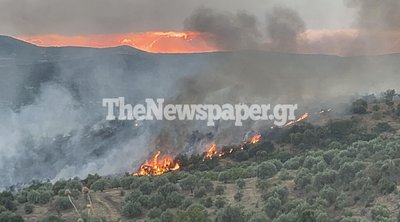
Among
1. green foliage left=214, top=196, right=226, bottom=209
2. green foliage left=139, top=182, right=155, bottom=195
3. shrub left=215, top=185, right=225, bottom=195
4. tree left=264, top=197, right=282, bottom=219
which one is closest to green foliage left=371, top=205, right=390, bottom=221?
tree left=264, top=197, right=282, bottom=219

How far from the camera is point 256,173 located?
6334cm

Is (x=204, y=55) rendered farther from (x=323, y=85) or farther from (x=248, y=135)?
(x=248, y=135)

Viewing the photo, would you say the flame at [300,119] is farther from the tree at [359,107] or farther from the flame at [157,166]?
the flame at [157,166]

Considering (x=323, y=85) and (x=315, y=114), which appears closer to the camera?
(x=315, y=114)

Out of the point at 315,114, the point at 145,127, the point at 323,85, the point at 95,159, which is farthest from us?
the point at 323,85

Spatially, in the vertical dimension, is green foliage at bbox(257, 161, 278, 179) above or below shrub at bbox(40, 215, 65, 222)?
above

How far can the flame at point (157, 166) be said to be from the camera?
9781 centimetres

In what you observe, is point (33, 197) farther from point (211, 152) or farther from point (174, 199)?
point (211, 152)

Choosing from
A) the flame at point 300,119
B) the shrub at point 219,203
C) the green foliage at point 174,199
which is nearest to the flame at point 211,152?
the flame at point 300,119

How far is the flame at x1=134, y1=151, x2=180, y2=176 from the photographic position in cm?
9781

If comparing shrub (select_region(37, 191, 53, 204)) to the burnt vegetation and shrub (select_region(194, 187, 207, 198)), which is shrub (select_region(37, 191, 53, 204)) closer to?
the burnt vegetation

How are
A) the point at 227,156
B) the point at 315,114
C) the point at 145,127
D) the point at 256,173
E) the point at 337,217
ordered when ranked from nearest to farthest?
the point at 337,217
the point at 256,173
the point at 227,156
the point at 315,114
the point at 145,127

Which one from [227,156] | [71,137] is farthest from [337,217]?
[71,137]

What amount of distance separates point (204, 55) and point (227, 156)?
8396 centimetres
